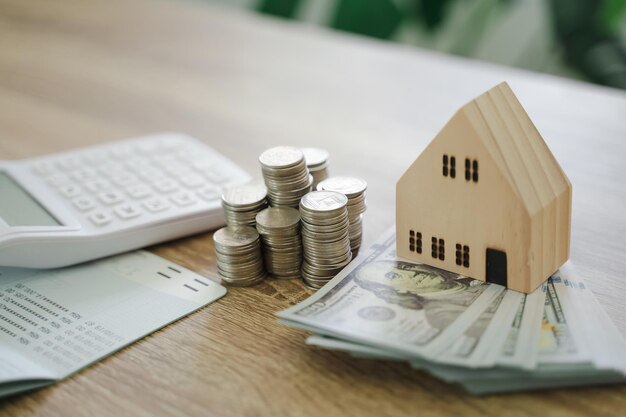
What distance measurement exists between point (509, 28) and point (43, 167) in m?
1.48

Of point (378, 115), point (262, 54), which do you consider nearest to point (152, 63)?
point (262, 54)

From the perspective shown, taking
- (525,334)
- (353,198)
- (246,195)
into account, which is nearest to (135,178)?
(246,195)

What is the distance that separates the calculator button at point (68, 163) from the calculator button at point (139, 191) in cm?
12

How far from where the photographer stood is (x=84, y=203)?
92 centimetres

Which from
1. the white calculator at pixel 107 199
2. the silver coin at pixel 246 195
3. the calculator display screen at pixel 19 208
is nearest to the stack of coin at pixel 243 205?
the silver coin at pixel 246 195

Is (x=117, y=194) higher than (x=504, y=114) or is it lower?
lower

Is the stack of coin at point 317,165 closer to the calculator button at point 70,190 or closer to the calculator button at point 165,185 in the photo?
the calculator button at point 165,185

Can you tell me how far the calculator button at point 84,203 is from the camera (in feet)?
2.97

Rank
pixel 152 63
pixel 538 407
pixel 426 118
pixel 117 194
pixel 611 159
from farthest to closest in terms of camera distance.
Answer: pixel 152 63
pixel 426 118
pixel 611 159
pixel 117 194
pixel 538 407

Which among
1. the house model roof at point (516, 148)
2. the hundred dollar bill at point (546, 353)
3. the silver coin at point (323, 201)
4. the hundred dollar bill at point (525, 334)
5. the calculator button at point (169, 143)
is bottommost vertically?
the hundred dollar bill at point (546, 353)

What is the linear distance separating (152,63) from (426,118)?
65 centimetres

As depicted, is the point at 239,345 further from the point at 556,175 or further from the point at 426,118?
the point at 426,118

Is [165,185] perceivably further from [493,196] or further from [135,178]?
[493,196]

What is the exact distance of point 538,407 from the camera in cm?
61
